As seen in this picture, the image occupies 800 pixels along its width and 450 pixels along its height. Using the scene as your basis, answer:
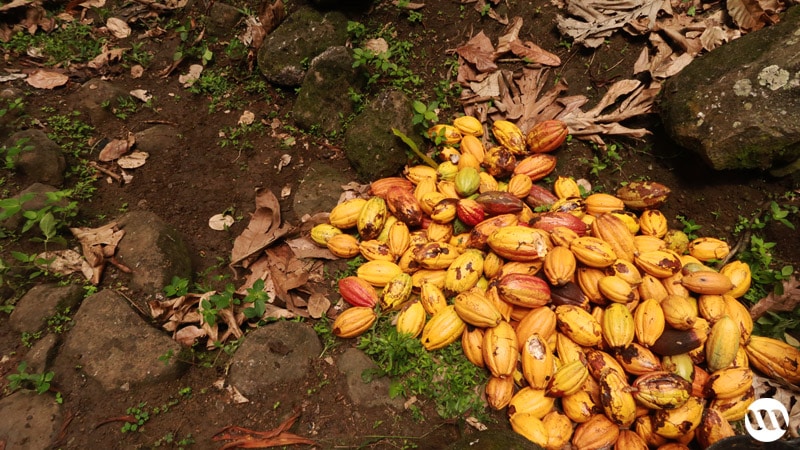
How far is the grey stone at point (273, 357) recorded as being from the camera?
2.91 m

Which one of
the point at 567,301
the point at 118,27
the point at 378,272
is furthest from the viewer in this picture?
the point at 118,27

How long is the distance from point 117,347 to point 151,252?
73 centimetres

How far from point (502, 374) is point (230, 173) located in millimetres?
3003

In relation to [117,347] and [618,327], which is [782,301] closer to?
[618,327]

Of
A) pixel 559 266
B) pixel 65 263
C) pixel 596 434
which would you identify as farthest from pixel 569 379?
pixel 65 263

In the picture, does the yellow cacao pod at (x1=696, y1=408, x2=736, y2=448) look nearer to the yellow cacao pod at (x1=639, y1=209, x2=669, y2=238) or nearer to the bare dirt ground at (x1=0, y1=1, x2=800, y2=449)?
the bare dirt ground at (x1=0, y1=1, x2=800, y2=449)

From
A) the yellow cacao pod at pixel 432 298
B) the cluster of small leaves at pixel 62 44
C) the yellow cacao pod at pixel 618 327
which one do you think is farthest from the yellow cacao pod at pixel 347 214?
the cluster of small leaves at pixel 62 44

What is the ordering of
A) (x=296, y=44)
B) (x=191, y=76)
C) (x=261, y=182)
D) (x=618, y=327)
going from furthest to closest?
1. (x=191, y=76)
2. (x=296, y=44)
3. (x=261, y=182)
4. (x=618, y=327)

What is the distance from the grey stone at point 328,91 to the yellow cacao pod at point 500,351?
2.56 metres

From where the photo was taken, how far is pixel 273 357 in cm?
298

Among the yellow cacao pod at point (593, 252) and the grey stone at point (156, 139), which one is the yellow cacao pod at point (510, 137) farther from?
the grey stone at point (156, 139)

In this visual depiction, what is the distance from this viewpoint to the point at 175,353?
116 inches

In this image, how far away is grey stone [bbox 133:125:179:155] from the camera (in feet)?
14.3

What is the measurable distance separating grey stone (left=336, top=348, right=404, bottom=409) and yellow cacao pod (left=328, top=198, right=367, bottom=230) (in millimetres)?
1045
